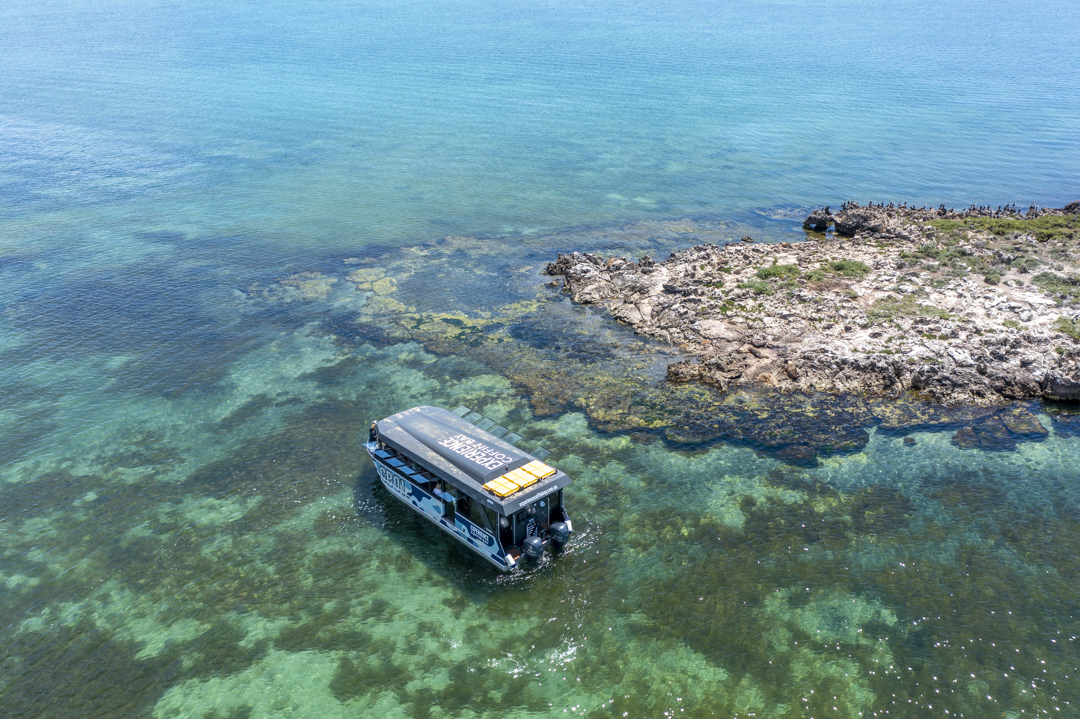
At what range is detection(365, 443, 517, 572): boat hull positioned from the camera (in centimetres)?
3009

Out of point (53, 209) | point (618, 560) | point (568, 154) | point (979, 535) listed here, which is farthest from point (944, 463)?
point (53, 209)

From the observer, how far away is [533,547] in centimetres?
2980

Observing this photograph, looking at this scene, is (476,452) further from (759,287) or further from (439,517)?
(759,287)

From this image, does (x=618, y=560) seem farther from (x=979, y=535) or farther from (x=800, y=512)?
(x=979, y=535)

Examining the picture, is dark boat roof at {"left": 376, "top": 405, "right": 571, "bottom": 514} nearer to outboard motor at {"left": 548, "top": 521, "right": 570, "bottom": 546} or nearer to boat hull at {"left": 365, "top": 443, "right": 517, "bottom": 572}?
boat hull at {"left": 365, "top": 443, "right": 517, "bottom": 572}

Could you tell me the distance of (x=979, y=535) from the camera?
107 ft

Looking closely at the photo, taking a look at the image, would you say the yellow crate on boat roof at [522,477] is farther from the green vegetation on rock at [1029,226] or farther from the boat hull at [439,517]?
the green vegetation on rock at [1029,226]

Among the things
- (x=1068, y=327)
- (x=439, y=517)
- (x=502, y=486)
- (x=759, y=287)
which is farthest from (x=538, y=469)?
(x=1068, y=327)

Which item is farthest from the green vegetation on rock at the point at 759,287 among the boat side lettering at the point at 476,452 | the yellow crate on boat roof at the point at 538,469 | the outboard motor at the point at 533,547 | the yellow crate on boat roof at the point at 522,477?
the outboard motor at the point at 533,547

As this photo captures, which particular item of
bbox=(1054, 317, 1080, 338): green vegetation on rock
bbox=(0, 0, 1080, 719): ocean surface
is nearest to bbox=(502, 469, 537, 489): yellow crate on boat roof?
A: bbox=(0, 0, 1080, 719): ocean surface

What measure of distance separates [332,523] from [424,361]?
17.0m

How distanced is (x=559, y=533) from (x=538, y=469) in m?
3.16

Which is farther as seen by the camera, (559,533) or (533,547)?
(559,533)

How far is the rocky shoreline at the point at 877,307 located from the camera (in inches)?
1714
